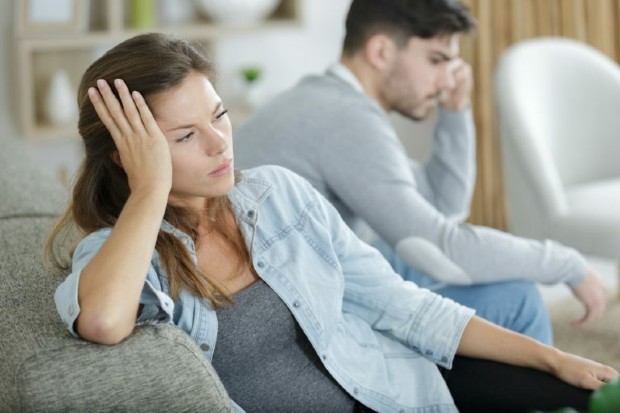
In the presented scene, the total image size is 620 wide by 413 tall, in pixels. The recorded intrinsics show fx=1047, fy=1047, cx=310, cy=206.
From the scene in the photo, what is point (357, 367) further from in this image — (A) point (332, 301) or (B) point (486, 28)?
(B) point (486, 28)

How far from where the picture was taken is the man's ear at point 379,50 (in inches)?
93.1

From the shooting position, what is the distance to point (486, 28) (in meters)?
4.16

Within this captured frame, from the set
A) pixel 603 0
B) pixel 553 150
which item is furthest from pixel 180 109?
pixel 603 0

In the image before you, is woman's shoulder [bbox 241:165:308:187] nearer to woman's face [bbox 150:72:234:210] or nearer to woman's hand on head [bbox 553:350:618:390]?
woman's face [bbox 150:72:234:210]

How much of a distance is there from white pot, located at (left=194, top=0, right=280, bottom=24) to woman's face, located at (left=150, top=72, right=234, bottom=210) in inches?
99.8

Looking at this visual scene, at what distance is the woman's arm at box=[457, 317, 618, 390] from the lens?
4.58 ft

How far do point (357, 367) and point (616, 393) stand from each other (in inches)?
31.8

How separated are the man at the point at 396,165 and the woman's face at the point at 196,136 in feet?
2.28

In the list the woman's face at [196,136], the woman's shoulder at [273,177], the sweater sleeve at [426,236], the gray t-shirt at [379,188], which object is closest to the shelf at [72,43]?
the gray t-shirt at [379,188]

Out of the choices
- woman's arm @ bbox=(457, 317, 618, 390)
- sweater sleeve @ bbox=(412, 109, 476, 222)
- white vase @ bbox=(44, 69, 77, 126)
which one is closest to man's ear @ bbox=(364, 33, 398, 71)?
sweater sleeve @ bbox=(412, 109, 476, 222)

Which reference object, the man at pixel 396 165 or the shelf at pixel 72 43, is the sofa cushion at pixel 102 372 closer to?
the man at pixel 396 165

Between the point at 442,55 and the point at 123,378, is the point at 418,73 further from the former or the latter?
the point at 123,378

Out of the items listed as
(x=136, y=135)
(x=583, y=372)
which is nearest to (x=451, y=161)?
(x=583, y=372)

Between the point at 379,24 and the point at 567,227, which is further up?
the point at 379,24
